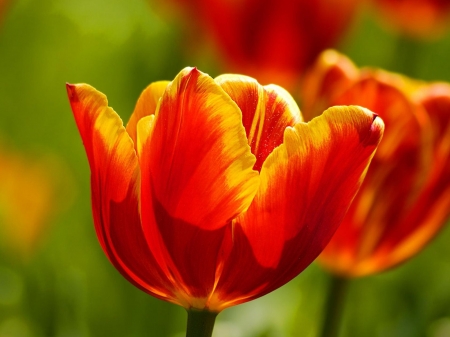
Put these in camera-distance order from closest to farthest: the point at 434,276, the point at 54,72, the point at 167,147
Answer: the point at 167,147, the point at 434,276, the point at 54,72

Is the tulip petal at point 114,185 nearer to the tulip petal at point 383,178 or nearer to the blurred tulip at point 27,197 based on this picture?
the tulip petal at point 383,178

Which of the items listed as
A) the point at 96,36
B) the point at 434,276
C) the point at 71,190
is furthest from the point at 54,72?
the point at 434,276

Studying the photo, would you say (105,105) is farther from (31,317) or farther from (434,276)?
(434,276)

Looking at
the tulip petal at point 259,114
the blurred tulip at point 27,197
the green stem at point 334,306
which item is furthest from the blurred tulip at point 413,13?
the tulip petal at point 259,114

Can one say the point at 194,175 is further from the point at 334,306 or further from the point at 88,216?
the point at 88,216

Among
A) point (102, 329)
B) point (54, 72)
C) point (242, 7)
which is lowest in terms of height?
point (102, 329)

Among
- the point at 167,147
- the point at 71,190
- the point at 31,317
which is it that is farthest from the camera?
the point at 71,190

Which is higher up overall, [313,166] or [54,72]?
[313,166]
